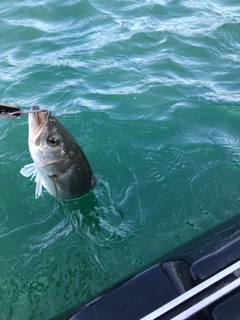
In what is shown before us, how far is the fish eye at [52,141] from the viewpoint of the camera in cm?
439

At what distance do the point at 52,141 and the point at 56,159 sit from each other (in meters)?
0.24

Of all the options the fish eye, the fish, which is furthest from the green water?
the fish eye

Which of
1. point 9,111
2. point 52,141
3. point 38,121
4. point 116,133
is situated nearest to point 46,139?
point 52,141

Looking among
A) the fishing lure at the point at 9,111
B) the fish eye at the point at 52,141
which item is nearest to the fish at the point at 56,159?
the fish eye at the point at 52,141

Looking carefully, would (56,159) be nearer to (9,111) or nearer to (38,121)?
(38,121)

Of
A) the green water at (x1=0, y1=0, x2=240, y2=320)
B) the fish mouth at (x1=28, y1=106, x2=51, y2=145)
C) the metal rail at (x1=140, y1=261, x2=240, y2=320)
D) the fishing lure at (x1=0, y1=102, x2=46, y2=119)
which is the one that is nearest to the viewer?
the metal rail at (x1=140, y1=261, x2=240, y2=320)

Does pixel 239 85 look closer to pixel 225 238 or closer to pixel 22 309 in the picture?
pixel 225 238

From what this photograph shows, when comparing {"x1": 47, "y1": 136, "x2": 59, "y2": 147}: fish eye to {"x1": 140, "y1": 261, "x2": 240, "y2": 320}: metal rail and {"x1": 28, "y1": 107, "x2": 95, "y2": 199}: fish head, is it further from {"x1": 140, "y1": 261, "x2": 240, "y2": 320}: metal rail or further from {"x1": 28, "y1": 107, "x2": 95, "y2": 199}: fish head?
{"x1": 140, "y1": 261, "x2": 240, "y2": 320}: metal rail

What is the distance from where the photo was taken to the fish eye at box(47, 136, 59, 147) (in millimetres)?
4395

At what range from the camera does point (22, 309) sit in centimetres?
412

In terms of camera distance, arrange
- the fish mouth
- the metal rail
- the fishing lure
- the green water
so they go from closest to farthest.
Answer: the metal rail, the fishing lure, the fish mouth, the green water

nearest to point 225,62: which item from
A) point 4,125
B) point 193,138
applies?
point 193,138

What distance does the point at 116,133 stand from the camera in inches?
263

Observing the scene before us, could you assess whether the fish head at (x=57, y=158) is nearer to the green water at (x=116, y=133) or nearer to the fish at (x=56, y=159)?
the fish at (x=56, y=159)
